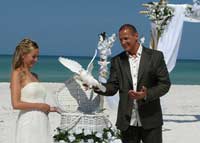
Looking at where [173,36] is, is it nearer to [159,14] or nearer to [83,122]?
[159,14]

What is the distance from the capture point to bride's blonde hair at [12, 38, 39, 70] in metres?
5.06

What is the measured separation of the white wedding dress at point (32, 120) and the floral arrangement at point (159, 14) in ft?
17.1

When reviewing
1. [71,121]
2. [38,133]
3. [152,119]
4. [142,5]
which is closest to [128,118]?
[152,119]

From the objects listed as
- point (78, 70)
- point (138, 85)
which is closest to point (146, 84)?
Result: point (138, 85)

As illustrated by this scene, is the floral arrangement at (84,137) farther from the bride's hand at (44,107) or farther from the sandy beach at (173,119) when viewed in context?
the sandy beach at (173,119)

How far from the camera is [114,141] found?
499 centimetres

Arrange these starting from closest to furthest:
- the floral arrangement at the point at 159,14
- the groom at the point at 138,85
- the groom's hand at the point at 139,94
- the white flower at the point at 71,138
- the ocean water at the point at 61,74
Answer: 1. the groom's hand at the point at 139,94
2. the groom at the point at 138,85
3. the white flower at the point at 71,138
4. the floral arrangement at the point at 159,14
5. the ocean water at the point at 61,74

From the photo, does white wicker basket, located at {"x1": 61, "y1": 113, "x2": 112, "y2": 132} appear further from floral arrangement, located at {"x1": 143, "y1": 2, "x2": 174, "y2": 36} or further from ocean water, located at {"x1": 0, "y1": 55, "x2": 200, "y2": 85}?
ocean water, located at {"x1": 0, "y1": 55, "x2": 200, "y2": 85}

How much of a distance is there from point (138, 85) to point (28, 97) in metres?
1.01

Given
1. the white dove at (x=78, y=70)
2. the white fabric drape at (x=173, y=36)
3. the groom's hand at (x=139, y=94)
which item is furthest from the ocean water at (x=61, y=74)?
the groom's hand at (x=139, y=94)

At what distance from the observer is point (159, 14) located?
33.6 ft

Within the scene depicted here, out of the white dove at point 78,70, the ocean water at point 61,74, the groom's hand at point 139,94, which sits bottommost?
the ocean water at point 61,74

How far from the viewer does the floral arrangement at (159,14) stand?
33.3 feet

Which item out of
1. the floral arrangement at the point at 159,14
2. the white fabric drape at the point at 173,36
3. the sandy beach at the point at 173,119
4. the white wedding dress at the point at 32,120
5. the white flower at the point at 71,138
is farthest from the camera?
the white fabric drape at the point at 173,36
